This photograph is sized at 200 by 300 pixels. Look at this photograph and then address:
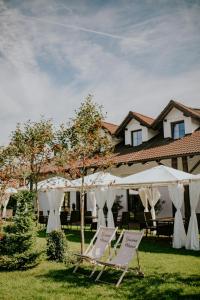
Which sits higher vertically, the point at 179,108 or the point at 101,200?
the point at 179,108

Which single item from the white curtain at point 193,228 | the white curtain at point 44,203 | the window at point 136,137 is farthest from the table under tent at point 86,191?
the white curtain at point 44,203

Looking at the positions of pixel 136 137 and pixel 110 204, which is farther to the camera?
pixel 136 137

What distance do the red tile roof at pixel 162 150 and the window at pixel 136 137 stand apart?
22.4 inches

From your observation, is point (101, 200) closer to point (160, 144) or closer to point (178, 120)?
point (160, 144)

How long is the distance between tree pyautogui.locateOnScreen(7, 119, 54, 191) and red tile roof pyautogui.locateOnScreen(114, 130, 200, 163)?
4308mm

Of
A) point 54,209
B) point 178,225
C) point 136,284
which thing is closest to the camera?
point 136,284

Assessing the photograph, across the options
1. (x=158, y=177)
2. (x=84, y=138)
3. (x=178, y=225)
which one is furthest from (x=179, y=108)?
(x=84, y=138)

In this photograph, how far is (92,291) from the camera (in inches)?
260

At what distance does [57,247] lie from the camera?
942 centimetres

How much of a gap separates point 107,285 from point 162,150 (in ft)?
36.4

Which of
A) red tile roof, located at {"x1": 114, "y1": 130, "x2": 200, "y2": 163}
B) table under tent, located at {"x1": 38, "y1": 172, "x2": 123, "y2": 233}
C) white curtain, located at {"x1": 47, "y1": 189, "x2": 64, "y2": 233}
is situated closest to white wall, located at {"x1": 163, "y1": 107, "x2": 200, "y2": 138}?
red tile roof, located at {"x1": 114, "y1": 130, "x2": 200, "y2": 163}

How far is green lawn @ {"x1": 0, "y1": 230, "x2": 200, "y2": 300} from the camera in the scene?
6.35 m

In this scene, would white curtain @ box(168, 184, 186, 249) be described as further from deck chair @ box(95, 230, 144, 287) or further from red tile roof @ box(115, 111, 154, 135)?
red tile roof @ box(115, 111, 154, 135)

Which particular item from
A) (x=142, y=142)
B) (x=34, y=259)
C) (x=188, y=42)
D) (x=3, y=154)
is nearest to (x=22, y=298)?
(x=34, y=259)
